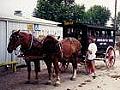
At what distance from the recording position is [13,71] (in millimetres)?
15898

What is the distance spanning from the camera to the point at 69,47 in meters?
13.8

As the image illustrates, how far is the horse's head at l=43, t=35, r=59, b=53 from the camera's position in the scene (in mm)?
12273

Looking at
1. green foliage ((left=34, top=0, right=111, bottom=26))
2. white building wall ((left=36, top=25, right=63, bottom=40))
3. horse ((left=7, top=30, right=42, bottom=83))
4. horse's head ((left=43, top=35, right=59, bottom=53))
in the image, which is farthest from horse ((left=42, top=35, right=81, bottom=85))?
green foliage ((left=34, top=0, right=111, bottom=26))

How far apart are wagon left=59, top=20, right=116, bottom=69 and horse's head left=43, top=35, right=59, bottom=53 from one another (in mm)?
3370

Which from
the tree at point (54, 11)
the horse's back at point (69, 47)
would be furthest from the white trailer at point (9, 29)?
the tree at point (54, 11)

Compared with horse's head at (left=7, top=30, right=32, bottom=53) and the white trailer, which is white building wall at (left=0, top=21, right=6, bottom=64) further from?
horse's head at (left=7, top=30, right=32, bottom=53)

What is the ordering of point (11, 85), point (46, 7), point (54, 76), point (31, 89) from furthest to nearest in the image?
point (46, 7) → point (54, 76) → point (11, 85) → point (31, 89)

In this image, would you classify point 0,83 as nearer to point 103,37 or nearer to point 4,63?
point 4,63

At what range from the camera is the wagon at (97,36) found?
626 inches

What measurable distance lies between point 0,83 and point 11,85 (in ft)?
2.20

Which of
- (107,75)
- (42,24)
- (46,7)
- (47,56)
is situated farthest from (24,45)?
(46,7)

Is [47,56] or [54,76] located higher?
[47,56]

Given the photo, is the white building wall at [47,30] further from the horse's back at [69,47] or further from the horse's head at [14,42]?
the horse's head at [14,42]

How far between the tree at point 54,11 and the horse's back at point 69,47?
26277 mm
